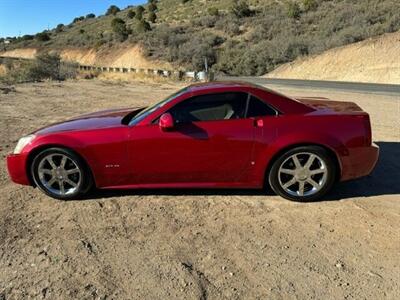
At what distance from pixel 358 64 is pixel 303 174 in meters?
28.2

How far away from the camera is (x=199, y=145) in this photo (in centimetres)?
523

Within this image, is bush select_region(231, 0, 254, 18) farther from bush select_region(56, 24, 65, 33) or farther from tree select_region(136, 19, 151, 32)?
bush select_region(56, 24, 65, 33)

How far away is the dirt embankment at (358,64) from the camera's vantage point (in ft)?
94.0

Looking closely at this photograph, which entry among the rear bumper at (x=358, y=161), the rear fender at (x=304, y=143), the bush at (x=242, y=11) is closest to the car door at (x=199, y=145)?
the rear fender at (x=304, y=143)

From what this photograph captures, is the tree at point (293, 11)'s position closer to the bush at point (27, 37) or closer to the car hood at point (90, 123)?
the car hood at point (90, 123)

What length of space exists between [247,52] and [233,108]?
3843 centimetres

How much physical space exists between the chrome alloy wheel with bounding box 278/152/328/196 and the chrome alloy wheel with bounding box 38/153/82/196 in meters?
2.49

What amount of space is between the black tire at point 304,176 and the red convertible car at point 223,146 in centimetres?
1

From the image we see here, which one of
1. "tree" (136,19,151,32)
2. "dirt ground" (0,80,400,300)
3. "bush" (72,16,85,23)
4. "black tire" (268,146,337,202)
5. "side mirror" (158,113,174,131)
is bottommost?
"dirt ground" (0,80,400,300)

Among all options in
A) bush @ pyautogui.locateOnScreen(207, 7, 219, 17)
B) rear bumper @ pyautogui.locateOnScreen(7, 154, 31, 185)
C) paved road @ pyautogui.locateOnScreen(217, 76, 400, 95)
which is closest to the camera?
rear bumper @ pyautogui.locateOnScreen(7, 154, 31, 185)

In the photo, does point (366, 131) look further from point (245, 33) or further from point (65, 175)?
point (245, 33)

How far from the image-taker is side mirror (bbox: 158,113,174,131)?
5.15m

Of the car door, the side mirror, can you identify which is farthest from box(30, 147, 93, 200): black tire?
the side mirror

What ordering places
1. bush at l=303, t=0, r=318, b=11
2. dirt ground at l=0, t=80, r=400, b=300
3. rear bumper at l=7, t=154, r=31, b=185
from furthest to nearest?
bush at l=303, t=0, r=318, b=11
rear bumper at l=7, t=154, r=31, b=185
dirt ground at l=0, t=80, r=400, b=300
